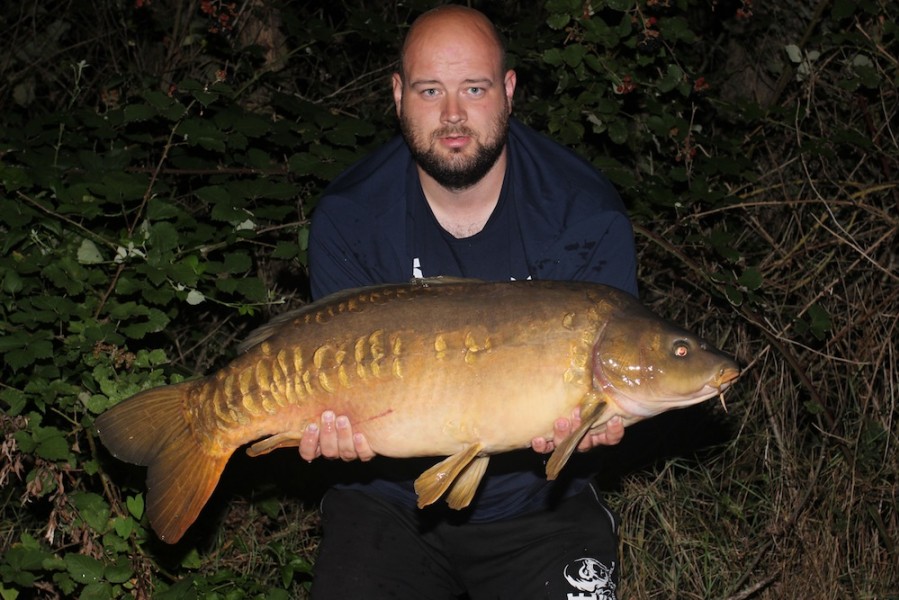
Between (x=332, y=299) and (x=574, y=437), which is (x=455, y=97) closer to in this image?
(x=332, y=299)

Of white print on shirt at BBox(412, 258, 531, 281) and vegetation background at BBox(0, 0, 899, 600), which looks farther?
vegetation background at BBox(0, 0, 899, 600)

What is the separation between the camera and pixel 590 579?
2.53 metres

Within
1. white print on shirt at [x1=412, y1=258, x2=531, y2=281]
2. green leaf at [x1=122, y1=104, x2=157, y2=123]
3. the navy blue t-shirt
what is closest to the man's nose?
the navy blue t-shirt

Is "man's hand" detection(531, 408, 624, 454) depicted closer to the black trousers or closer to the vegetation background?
the black trousers

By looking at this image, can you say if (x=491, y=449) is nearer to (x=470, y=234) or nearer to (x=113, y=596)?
(x=470, y=234)

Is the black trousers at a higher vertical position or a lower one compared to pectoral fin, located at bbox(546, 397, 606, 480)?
lower

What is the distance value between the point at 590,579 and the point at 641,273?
4.87 feet

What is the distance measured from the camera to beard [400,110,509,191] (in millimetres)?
2705

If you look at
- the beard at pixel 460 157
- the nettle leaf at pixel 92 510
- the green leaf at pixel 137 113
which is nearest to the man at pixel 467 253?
the beard at pixel 460 157

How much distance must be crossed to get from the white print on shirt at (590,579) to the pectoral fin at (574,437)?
1.58 feet

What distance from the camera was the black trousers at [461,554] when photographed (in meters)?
2.58

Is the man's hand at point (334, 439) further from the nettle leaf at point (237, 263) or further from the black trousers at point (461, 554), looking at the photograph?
the nettle leaf at point (237, 263)

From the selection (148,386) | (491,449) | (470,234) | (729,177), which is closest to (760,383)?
(729,177)

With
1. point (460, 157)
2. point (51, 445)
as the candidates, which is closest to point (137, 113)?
point (51, 445)
